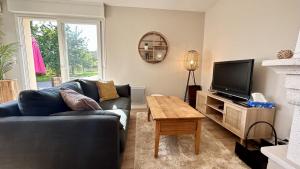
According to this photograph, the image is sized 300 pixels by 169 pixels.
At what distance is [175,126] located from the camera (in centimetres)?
178

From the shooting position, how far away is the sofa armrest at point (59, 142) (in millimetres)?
1169

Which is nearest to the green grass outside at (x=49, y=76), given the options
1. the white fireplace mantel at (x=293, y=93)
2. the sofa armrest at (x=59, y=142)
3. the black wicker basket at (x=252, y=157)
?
the sofa armrest at (x=59, y=142)

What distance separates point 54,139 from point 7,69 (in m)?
3.31

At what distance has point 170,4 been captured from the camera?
3.50 m

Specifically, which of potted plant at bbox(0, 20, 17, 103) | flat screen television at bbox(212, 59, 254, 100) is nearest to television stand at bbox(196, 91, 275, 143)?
flat screen television at bbox(212, 59, 254, 100)

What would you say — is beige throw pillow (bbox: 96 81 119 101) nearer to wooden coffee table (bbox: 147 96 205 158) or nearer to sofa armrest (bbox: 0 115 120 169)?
wooden coffee table (bbox: 147 96 205 158)

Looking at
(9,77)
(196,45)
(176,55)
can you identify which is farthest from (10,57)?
(196,45)

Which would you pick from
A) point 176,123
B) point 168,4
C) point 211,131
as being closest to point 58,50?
point 168,4

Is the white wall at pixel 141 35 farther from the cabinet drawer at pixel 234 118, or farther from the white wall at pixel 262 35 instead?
the cabinet drawer at pixel 234 118

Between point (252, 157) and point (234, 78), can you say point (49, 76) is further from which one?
point (252, 157)

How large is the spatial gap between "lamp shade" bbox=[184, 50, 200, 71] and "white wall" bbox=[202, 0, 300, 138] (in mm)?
498

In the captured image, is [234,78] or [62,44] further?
[62,44]

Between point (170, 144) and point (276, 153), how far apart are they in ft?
3.95

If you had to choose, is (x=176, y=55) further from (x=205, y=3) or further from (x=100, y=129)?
(x=100, y=129)
